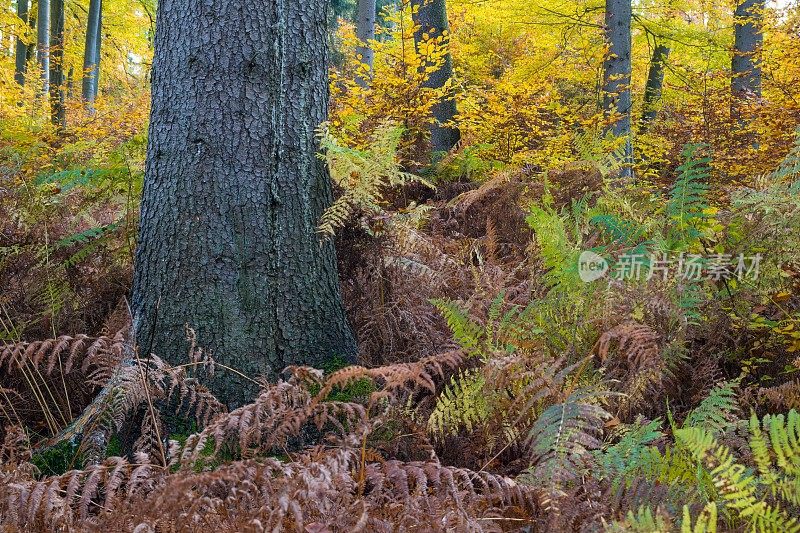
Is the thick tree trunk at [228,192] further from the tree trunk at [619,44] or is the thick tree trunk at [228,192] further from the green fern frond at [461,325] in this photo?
the tree trunk at [619,44]

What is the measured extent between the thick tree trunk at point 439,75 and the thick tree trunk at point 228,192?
516 cm

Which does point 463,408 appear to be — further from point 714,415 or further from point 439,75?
point 439,75

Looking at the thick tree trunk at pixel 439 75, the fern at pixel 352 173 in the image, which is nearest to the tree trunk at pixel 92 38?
the thick tree trunk at pixel 439 75

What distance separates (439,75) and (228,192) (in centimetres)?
593

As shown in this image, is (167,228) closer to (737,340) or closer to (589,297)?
(589,297)

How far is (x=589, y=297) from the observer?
2.86 metres

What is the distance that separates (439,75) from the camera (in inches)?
314

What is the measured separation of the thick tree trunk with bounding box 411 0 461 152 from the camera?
25.4 ft

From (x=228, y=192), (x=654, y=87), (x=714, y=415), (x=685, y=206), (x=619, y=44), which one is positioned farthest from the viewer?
(x=654, y=87)

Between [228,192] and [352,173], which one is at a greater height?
[352,173]

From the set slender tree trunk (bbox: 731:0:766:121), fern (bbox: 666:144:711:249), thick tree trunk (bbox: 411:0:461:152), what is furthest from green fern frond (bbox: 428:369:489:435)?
slender tree trunk (bbox: 731:0:766:121)

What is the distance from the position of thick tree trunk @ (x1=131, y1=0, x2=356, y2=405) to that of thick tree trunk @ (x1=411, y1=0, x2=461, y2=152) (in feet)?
16.9

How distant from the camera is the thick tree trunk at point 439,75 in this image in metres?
7.73

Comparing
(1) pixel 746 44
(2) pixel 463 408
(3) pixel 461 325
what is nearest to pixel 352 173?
(3) pixel 461 325
